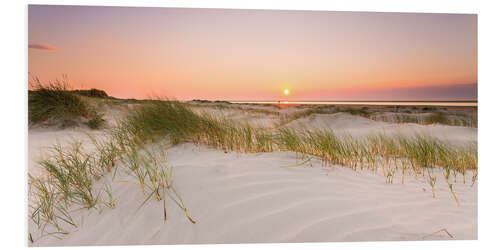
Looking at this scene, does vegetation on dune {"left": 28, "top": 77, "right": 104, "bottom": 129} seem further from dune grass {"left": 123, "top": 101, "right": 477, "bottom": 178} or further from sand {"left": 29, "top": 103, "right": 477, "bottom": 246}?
sand {"left": 29, "top": 103, "right": 477, "bottom": 246}

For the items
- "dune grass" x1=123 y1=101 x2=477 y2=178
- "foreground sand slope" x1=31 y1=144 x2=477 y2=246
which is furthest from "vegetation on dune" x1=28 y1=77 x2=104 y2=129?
"foreground sand slope" x1=31 y1=144 x2=477 y2=246

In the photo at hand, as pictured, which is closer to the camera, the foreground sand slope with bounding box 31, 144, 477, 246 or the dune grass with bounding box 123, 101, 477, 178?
the foreground sand slope with bounding box 31, 144, 477, 246

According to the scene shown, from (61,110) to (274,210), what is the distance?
4.14 m

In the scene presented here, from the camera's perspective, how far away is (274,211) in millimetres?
1696

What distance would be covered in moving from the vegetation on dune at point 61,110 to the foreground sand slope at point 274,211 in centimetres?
267

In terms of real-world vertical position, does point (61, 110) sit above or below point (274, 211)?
above

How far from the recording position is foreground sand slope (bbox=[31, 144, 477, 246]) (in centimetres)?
165

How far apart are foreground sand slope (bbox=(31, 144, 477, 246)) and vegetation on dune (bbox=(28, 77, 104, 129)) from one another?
267cm

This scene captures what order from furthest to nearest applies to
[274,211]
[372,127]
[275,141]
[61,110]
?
[372,127] → [61,110] → [275,141] → [274,211]

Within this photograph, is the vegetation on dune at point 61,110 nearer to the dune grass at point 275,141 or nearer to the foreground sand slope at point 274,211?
the dune grass at point 275,141

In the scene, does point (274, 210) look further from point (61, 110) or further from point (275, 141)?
point (61, 110)

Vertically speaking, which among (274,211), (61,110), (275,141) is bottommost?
(274,211)

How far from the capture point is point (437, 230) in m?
1.73

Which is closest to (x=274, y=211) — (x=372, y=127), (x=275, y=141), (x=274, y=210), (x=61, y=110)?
(x=274, y=210)
